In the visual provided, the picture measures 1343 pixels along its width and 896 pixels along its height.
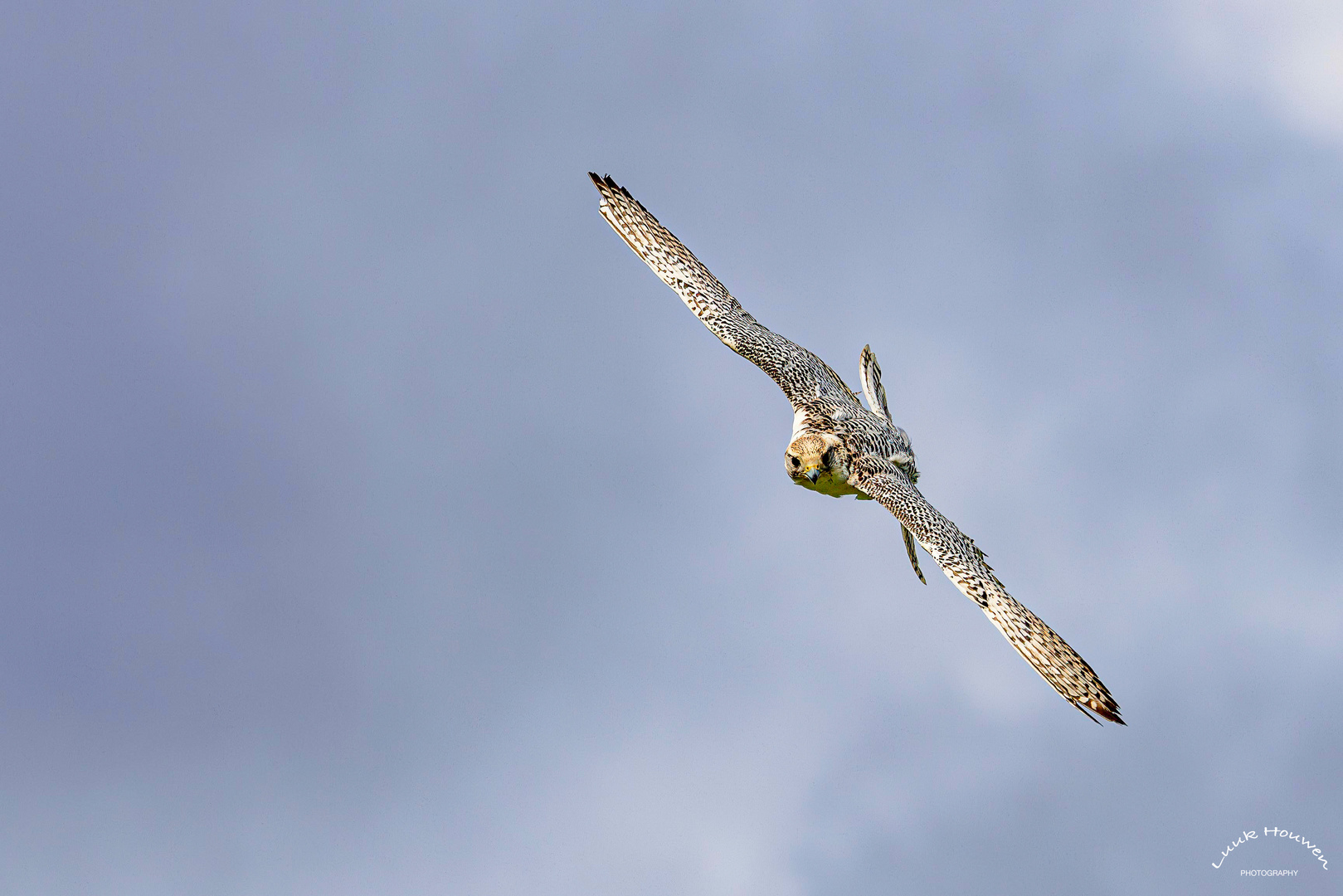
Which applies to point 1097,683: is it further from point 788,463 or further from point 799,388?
point 799,388

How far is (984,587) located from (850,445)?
18.9 ft

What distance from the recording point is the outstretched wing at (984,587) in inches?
1094

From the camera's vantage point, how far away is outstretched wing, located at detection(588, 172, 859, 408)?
37219mm

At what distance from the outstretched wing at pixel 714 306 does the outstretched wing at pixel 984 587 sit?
4.11 m

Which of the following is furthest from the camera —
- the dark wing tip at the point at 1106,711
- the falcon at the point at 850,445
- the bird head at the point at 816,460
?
the bird head at the point at 816,460

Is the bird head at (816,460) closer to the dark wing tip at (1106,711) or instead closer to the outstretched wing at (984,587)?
the outstretched wing at (984,587)

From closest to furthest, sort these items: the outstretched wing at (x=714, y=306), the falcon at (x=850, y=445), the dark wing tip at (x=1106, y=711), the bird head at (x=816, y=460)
Result: the dark wing tip at (x=1106, y=711), the falcon at (x=850, y=445), the bird head at (x=816, y=460), the outstretched wing at (x=714, y=306)

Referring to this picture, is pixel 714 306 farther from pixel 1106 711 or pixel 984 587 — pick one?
pixel 1106 711

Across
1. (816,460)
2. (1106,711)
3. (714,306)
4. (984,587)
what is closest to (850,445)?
(816,460)

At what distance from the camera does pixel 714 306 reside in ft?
129

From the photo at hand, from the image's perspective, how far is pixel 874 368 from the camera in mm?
40156

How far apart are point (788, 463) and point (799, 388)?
12.1ft

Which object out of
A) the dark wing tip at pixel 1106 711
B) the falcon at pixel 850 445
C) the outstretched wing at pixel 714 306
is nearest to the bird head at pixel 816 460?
the falcon at pixel 850 445

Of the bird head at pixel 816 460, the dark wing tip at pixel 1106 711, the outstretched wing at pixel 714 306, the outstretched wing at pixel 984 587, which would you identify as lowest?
the dark wing tip at pixel 1106 711
